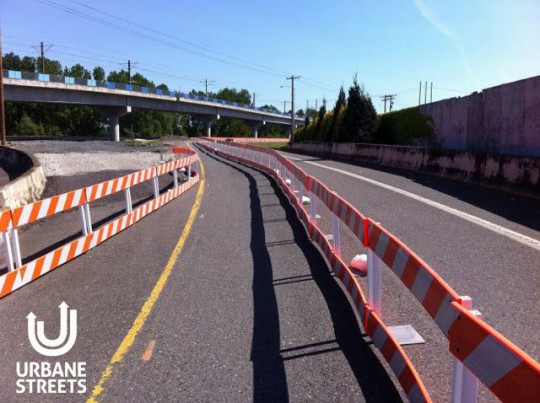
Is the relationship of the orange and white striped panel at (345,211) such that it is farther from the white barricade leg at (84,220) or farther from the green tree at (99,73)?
the green tree at (99,73)

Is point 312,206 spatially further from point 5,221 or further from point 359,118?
point 359,118

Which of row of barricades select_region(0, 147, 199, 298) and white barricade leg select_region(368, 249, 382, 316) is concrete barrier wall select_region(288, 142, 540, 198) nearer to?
white barricade leg select_region(368, 249, 382, 316)

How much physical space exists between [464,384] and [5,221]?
6.18 metres

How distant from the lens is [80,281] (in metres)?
6.97

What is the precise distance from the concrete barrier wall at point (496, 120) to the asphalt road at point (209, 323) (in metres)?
10.2

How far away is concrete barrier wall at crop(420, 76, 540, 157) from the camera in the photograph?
614 inches

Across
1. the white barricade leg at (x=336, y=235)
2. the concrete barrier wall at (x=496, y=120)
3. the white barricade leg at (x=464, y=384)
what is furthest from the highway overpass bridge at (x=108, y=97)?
the white barricade leg at (x=464, y=384)

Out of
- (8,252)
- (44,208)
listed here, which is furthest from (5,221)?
(44,208)

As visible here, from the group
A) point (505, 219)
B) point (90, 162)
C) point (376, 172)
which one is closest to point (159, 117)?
point (90, 162)

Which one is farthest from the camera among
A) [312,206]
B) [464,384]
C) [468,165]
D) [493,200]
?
[468,165]

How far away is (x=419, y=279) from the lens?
3.49 metres

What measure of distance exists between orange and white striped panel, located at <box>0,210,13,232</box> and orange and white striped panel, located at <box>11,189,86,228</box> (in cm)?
10

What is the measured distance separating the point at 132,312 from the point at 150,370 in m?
1.50

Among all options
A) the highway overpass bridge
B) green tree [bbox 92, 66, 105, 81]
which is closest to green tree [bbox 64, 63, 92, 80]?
green tree [bbox 92, 66, 105, 81]
